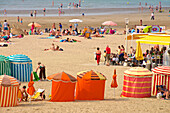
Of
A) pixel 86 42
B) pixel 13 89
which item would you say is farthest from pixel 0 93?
pixel 86 42

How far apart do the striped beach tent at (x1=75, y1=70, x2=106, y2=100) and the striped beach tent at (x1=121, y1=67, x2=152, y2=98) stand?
841mm

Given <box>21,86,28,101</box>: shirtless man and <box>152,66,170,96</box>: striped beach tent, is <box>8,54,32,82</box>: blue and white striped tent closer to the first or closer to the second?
<box>21,86,28,101</box>: shirtless man

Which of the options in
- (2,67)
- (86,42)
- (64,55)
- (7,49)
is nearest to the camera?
(2,67)

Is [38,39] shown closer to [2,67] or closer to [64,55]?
[64,55]

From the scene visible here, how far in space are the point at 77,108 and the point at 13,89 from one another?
1741mm

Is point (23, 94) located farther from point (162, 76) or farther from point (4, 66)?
point (162, 76)

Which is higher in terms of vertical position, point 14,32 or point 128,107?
point 14,32

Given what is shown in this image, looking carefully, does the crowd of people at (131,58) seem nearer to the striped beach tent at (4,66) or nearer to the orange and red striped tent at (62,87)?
the striped beach tent at (4,66)

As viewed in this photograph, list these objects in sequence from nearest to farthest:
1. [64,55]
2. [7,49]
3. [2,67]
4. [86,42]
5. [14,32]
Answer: [2,67]
[64,55]
[7,49]
[86,42]
[14,32]

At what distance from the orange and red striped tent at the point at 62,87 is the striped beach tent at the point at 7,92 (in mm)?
1052

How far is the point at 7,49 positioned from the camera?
73.2ft

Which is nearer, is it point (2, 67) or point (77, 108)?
point (77, 108)

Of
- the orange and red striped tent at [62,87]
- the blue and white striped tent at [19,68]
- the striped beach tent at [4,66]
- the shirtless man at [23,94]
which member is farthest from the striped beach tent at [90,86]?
the striped beach tent at [4,66]

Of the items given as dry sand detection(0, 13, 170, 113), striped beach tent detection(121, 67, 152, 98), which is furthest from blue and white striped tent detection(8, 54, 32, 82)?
striped beach tent detection(121, 67, 152, 98)
